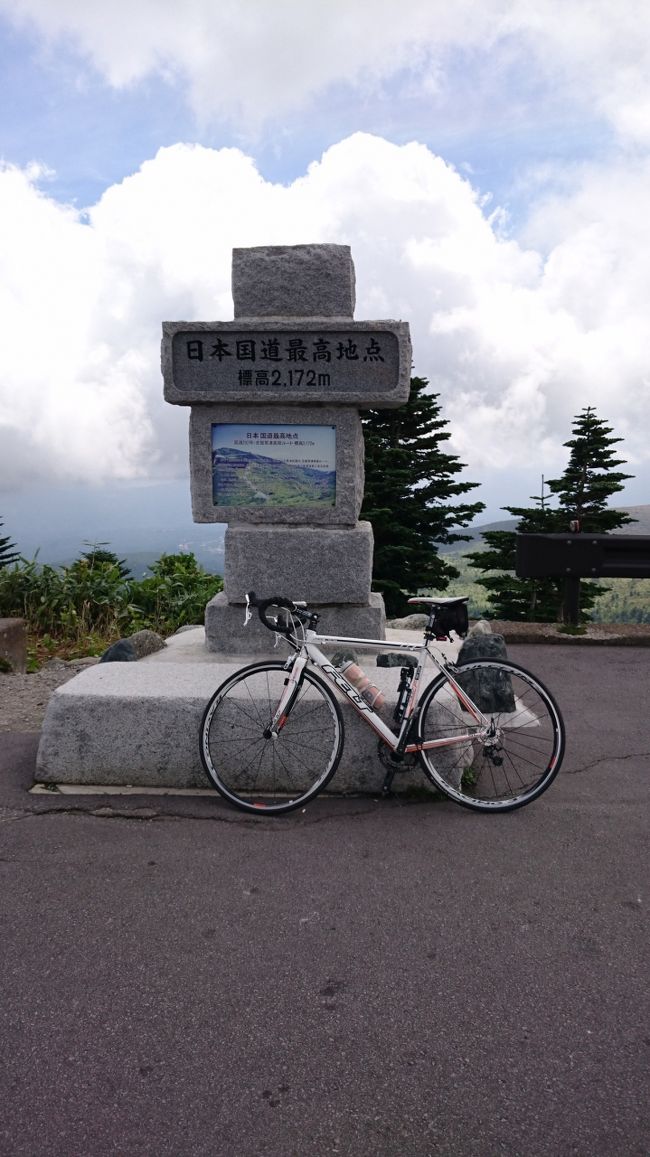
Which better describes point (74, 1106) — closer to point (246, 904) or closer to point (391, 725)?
point (246, 904)

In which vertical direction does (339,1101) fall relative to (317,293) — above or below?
below

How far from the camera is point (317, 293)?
5.79 meters

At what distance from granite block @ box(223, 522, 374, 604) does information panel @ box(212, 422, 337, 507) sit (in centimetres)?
26

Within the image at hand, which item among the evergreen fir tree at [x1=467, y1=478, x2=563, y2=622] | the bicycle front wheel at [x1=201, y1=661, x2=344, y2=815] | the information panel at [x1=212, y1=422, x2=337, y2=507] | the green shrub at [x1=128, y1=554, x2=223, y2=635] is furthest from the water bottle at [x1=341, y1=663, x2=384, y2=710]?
the evergreen fir tree at [x1=467, y1=478, x2=563, y2=622]

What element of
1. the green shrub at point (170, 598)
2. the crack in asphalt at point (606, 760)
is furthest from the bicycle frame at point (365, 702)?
the green shrub at point (170, 598)

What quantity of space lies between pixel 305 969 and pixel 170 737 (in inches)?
74.4

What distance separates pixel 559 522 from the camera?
2516 centimetres

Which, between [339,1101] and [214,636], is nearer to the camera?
[339,1101]

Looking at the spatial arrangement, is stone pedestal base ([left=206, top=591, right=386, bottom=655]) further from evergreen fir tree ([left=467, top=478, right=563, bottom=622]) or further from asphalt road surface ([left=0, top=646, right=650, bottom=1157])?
evergreen fir tree ([left=467, top=478, right=563, bottom=622])

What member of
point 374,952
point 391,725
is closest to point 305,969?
point 374,952

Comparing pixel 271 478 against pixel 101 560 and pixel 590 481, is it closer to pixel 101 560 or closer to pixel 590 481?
pixel 101 560

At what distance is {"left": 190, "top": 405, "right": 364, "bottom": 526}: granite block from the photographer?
5836 millimetres

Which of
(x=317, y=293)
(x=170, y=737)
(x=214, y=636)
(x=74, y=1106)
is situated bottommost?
(x=74, y=1106)

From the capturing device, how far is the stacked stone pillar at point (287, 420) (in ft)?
18.5
